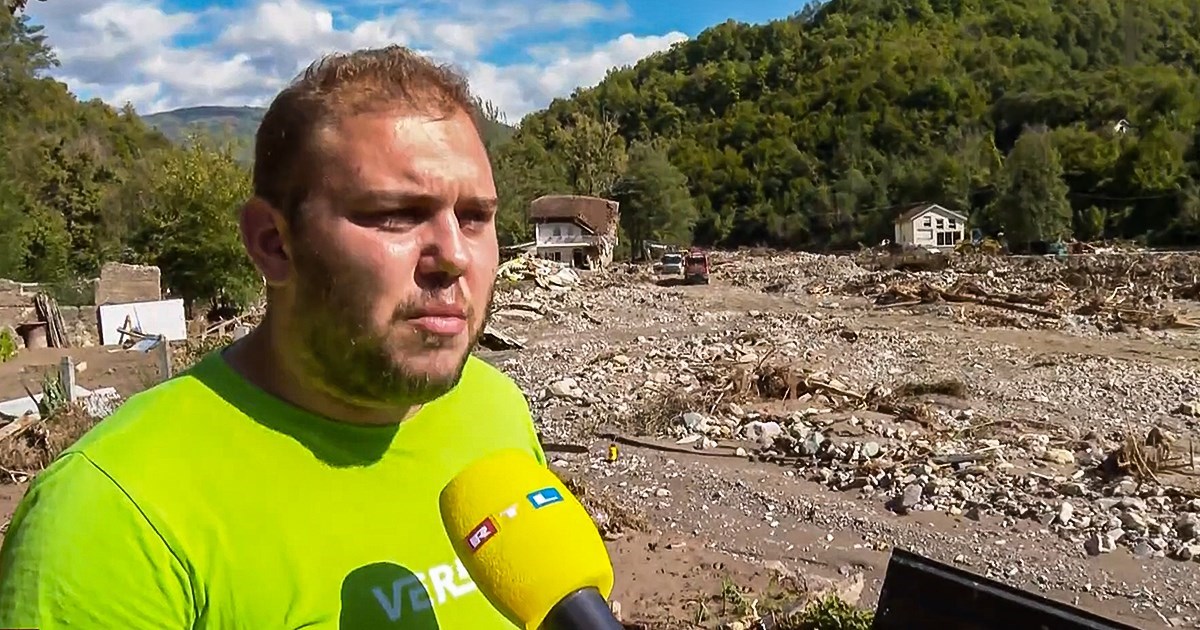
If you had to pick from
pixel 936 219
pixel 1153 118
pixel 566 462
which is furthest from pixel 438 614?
pixel 1153 118

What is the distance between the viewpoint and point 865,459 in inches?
367

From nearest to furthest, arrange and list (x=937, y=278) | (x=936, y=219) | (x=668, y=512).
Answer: (x=668, y=512) < (x=937, y=278) < (x=936, y=219)

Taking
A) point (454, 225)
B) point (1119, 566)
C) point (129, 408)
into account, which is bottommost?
point (1119, 566)

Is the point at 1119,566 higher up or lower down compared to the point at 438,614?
lower down

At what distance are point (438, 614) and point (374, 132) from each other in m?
0.68

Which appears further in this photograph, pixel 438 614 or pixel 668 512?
pixel 668 512

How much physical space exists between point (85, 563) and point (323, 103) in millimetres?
640

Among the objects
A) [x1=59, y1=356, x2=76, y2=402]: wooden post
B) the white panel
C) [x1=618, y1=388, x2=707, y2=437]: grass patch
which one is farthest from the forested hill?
[x1=59, y1=356, x2=76, y2=402]: wooden post

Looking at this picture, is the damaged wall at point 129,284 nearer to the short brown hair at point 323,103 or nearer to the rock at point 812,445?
the rock at point 812,445

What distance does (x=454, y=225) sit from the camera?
1316 mm

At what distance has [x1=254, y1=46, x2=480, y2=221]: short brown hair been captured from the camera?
1309mm

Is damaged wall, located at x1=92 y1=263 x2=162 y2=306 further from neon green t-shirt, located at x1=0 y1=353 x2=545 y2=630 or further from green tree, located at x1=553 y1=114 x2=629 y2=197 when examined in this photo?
green tree, located at x1=553 y1=114 x2=629 y2=197

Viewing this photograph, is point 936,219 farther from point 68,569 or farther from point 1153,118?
point 68,569

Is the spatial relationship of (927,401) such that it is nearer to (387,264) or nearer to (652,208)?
(387,264)
